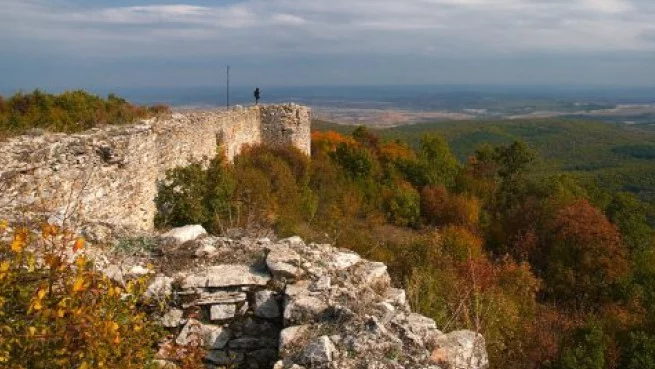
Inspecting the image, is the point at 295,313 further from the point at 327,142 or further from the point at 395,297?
the point at 327,142

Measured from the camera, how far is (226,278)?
588 cm

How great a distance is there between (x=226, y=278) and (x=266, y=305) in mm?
516

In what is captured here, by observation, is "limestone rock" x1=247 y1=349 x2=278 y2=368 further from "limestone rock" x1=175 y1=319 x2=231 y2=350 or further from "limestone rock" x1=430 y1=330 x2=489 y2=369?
"limestone rock" x1=430 y1=330 x2=489 y2=369

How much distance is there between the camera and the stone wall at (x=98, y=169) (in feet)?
24.4

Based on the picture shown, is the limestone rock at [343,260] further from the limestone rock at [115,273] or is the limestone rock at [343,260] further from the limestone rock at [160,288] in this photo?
the limestone rock at [115,273]

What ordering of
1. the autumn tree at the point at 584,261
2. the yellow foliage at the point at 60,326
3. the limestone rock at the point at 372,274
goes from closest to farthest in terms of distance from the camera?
the yellow foliage at the point at 60,326
the limestone rock at the point at 372,274
the autumn tree at the point at 584,261

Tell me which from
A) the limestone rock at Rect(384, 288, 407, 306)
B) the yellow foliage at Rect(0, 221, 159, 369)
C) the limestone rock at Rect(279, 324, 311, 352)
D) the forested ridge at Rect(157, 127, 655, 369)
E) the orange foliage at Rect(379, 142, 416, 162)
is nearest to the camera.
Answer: the yellow foliage at Rect(0, 221, 159, 369)

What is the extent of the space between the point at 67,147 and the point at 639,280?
878 inches

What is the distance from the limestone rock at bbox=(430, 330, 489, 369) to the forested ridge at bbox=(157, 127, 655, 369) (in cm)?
146

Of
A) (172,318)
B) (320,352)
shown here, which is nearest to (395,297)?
(320,352)

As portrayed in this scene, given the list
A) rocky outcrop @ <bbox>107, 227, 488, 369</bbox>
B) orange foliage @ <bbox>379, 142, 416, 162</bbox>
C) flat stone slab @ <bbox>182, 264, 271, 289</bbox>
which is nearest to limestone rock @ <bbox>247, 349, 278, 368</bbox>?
rocky outcrop @ <bbox>107, 227, 488, 369</bbox>

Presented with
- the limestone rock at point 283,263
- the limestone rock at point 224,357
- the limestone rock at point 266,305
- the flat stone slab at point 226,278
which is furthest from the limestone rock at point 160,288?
the limestone rock at point 283,263

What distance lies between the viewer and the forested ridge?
12.8m

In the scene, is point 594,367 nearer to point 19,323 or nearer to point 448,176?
point 19,323
